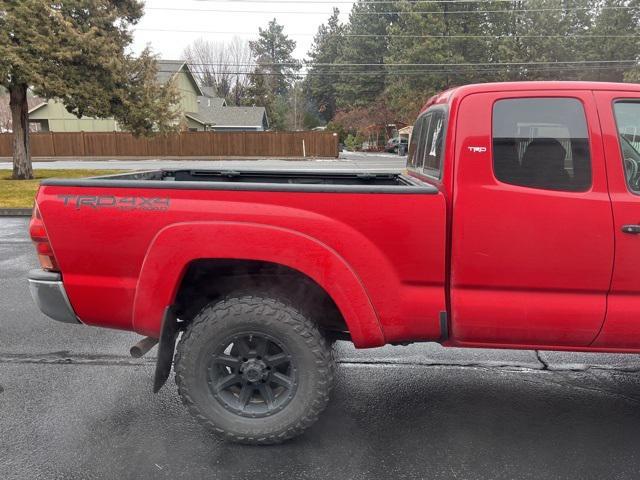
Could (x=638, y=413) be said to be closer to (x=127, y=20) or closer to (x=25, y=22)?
(x=25, y=22)

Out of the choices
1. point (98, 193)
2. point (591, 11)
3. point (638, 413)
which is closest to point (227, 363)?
point (98, 193)

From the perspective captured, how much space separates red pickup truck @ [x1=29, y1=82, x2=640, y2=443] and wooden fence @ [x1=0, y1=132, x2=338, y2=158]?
3776 centimetres

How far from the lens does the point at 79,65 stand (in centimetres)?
1684

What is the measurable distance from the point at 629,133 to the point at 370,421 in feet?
7.29

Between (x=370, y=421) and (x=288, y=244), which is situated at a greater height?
(x=288, y=244)

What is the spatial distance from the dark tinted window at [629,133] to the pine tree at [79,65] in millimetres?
17075

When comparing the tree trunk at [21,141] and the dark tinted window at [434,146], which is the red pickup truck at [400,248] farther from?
the tree trunk at [21,141]

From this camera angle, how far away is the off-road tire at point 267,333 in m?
2.70

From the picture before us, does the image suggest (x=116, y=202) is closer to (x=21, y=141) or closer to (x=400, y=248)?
(x=400, y=248)

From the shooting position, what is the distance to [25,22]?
15602 mm

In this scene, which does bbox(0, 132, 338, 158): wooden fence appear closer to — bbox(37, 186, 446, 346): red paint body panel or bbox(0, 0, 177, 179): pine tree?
bbox(0, 0, 177, 179): pine tree

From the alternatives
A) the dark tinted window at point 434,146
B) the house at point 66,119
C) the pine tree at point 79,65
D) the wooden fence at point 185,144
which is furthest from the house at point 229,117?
the dark tinted window at point 434,146

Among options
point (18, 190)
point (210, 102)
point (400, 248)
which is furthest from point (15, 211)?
point (210, 102)

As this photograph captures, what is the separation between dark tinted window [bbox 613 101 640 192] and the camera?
8.66 feet
